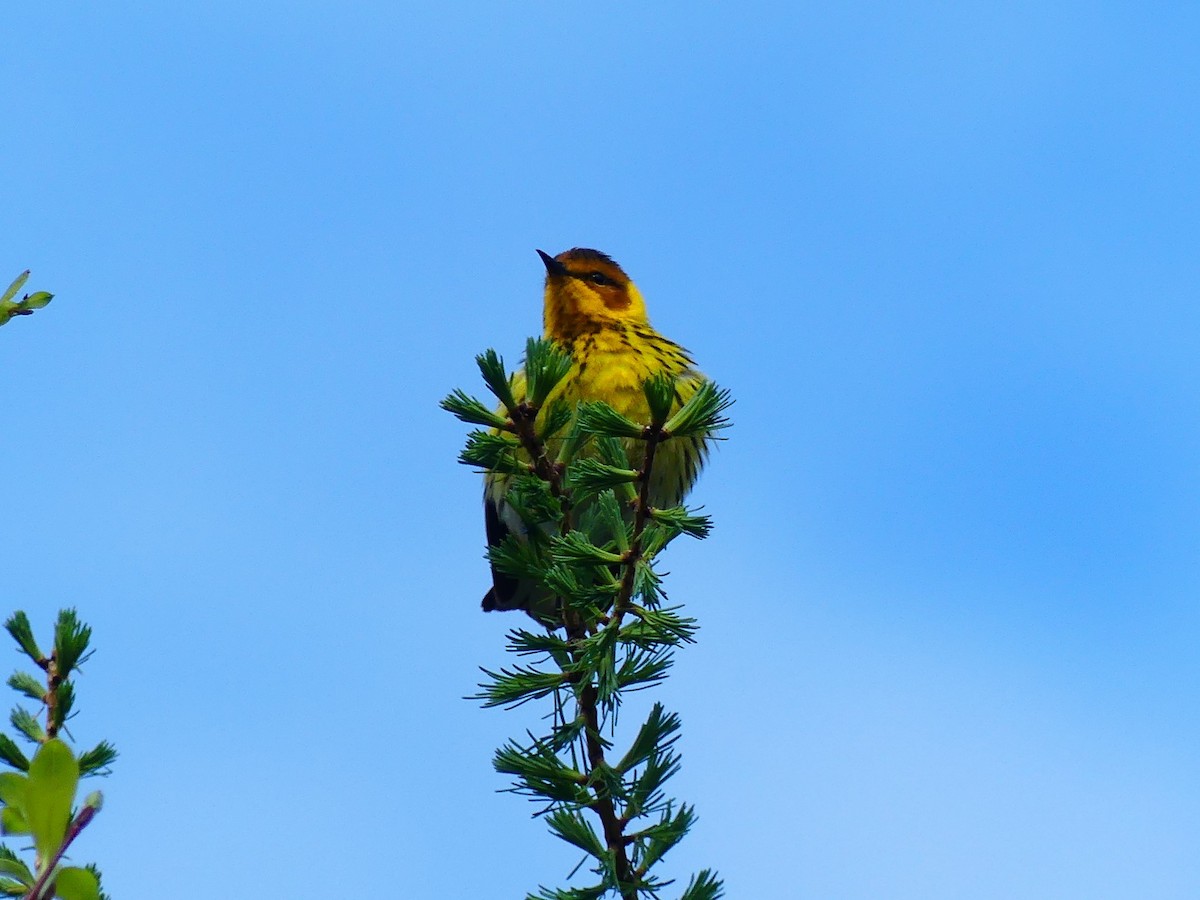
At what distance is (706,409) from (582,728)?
1.92 ft

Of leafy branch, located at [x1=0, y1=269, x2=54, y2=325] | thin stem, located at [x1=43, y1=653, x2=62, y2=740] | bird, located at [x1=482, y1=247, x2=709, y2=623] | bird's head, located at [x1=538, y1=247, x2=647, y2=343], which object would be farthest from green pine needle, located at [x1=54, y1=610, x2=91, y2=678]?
bird's head, located at [x1=538, y1=247, x2=647, y2=343]

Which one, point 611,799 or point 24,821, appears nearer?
point 24,821

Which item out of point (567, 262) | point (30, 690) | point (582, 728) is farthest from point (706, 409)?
point (567, 262)

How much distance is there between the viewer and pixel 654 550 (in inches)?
90.2

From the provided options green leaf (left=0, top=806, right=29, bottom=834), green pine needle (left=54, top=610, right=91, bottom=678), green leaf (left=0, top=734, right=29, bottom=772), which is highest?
green pine needle (left=54, top=610, right=91, bottom=678)

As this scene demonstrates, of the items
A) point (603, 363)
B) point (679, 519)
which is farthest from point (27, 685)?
Answer: point (603, 363)

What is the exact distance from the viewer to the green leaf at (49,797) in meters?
0.93

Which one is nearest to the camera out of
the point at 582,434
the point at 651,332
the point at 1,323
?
the point at 1,323

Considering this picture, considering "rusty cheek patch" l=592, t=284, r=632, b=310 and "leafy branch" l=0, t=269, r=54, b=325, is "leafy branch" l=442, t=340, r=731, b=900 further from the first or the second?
"rusty cheek patch" l=592, t=284, r=632, b=310

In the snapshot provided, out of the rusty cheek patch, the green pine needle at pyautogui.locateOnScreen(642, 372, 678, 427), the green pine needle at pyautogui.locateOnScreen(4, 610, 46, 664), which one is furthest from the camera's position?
the rusty cheek patch

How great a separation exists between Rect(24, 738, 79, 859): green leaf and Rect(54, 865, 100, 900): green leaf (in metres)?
0.02

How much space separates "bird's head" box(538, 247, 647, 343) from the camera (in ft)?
16.7

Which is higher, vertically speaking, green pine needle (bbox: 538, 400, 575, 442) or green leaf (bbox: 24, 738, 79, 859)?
green pine needle (bbox: 538, 400, 575, 442)

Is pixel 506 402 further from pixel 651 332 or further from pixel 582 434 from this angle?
Answer: pixel 651 332
